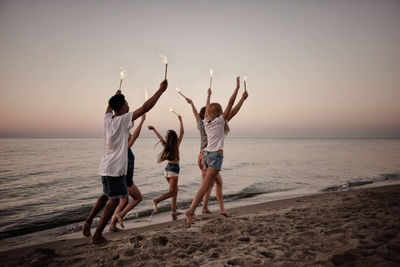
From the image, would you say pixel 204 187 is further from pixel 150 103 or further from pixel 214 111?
pixel 150 103

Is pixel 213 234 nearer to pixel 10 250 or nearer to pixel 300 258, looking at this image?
pixel 300 258

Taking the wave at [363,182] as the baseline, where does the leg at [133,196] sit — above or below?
above

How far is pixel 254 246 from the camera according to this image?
327 cm

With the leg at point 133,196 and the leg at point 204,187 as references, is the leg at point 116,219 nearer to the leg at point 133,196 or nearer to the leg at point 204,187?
the leg at point 133,196

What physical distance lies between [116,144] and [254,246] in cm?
266

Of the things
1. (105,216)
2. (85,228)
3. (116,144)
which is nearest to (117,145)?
(116,144)

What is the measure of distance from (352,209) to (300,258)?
3.27 metres

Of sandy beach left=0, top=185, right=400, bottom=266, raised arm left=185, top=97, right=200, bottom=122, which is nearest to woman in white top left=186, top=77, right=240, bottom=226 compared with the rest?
sandy beach left=0, top=185, right=400, bottom=266

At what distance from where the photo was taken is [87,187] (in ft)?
35.1

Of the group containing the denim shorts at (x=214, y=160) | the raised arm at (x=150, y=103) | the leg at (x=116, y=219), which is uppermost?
the raised arm at (x=150, y=103)

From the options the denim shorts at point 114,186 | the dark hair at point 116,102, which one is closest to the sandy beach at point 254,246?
the denim shorts at point 114,186

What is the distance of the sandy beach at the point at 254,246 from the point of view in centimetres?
279

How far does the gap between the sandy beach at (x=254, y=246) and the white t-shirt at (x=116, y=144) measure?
1.18 meters

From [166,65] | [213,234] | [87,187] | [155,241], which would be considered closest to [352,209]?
[213,234]
